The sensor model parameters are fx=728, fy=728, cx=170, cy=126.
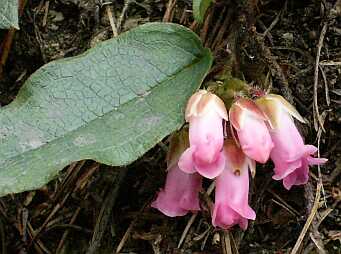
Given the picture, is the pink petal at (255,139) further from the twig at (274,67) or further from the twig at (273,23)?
the twig at (273,23)

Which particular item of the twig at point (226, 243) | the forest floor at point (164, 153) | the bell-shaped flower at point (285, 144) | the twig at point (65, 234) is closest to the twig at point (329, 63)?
the forest floor at point (164, 153)

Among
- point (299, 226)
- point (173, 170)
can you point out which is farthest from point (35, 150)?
point (299, 226)

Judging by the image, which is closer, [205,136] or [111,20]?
[205,136]

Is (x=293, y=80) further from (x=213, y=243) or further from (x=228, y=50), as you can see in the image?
(x=213, y=243)

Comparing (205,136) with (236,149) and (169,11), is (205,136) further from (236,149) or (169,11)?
(169,11)

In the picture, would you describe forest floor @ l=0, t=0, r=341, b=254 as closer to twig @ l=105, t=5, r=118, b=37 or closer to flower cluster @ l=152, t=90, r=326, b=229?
twig @ l=105, t=5, r=118, b=37

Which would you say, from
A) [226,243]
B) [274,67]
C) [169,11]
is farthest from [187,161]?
[169,11]
